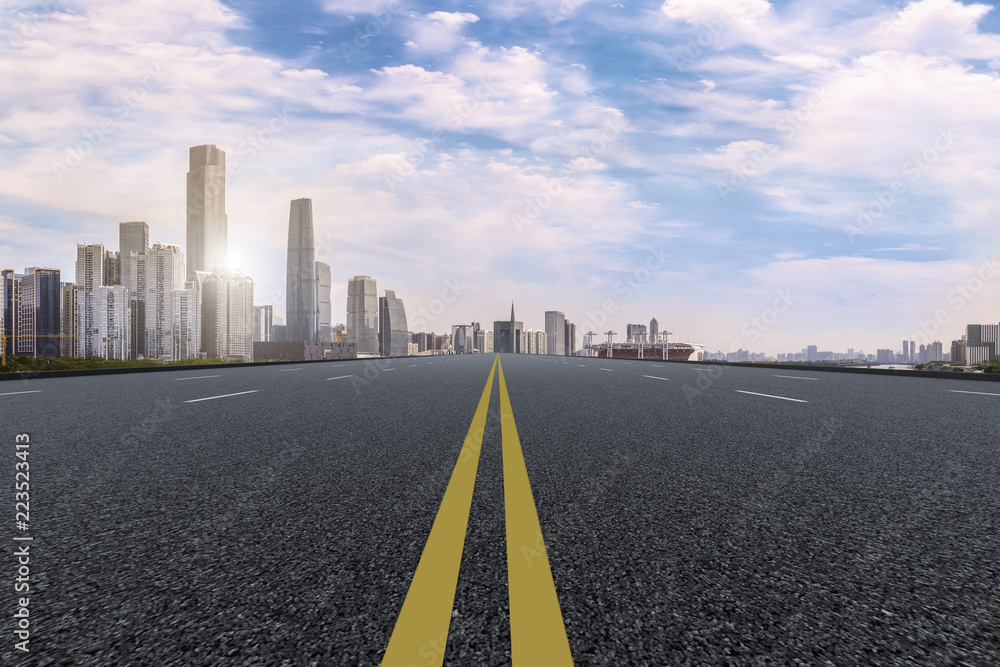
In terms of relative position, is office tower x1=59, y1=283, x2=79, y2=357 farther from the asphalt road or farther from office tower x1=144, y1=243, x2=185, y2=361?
the asphalt road

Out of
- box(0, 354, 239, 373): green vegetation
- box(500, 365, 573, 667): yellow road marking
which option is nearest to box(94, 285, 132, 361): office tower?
box(0, 354, 239, 373): green vegetation

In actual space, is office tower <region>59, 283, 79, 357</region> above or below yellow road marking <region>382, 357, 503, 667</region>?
above

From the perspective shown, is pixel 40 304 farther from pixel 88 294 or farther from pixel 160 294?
pixel 160 294

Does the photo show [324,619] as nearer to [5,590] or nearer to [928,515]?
[5,590]

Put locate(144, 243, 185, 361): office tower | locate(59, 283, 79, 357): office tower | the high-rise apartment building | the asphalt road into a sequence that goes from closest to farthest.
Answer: the asphalt road
locate(59, 283, 79, 357): office tower
locate(144, 243, 185, 361): office tower
the high-rise apartment building

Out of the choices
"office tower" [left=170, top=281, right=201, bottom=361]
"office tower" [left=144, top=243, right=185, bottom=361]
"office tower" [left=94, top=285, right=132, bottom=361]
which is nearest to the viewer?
"office tower" [left=94, top=285, right=132, bottom=361]

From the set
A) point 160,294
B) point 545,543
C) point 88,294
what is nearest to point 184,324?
point 160,294

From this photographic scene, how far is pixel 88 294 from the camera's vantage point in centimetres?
13388

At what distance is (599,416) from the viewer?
29.4 ft

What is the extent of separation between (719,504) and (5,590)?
4131 millimetres

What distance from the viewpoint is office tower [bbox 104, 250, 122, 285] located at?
158 m

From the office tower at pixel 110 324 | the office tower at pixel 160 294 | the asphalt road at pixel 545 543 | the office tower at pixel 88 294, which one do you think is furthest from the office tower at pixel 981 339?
the office tower at pixel 160 294

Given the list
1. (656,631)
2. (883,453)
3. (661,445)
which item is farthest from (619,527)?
(883,453)

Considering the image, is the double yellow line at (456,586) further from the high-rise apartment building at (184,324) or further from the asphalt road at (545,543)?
the high-rise apartment building at (184,324)
